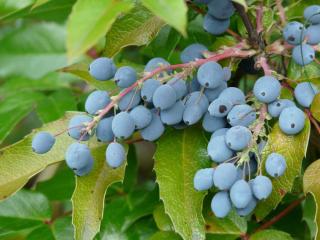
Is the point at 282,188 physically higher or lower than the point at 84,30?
lower

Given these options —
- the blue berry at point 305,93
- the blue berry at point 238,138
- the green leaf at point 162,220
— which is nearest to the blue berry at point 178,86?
the blue berry at point 238,138

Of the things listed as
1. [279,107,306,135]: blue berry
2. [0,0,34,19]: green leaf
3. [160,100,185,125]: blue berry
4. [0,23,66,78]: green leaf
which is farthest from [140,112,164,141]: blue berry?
[0,23,66,78]: green leaf

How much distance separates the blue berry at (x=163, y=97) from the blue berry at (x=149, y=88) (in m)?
0.02

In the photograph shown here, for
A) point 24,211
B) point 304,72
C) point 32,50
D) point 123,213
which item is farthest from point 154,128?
point 32,50

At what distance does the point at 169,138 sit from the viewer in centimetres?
137

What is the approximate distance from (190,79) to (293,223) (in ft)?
2.13

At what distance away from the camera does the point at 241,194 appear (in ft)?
3.72

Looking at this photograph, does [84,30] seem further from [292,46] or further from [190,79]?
[292,46]

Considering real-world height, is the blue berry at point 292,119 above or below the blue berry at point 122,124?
below

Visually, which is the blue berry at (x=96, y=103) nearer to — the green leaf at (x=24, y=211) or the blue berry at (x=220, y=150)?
the blue berry at (x=220, y=150)

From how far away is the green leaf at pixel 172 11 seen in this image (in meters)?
0.87

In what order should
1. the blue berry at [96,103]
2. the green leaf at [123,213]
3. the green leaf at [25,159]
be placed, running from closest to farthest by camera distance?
the blue berry at [96,103] → the green leaf at [25,159] → the green leaf at [123,213]

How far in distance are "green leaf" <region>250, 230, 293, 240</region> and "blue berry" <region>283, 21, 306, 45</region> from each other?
0.44 m

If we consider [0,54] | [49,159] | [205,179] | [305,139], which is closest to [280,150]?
[305,139]
